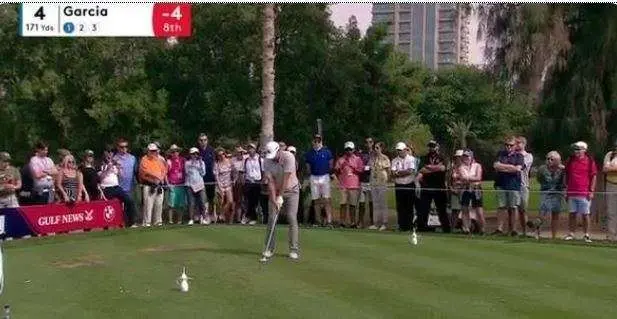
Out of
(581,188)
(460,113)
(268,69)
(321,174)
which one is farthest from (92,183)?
(460,113)

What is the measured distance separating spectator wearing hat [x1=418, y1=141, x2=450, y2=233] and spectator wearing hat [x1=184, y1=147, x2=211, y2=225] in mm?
4805

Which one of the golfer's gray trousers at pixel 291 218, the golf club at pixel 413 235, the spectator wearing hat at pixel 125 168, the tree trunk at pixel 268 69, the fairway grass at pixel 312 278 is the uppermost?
the tree trunk at pixel 268 69

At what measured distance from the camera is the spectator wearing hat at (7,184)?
1797 cm

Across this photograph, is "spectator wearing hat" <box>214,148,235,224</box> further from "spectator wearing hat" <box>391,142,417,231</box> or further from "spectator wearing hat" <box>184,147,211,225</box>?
"spectator wearing hat" <box>391,142,417,231</box>

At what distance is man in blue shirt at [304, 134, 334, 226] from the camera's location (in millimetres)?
20281

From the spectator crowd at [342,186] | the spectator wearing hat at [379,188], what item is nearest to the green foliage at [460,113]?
the spectator crowd at [342,186]

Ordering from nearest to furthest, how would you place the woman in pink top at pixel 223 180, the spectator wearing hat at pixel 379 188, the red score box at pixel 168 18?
the spectator wearing hat at pixel 379 188 → the woman in pink top at pixel 223 180 → the red score box at pixel 168 18

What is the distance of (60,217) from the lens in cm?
1872

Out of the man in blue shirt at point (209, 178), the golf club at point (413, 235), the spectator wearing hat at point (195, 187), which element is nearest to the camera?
the golf club at point (413, 235)

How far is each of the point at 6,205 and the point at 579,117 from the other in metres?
14.4

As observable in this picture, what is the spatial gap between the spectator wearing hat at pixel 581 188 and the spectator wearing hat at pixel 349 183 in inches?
179

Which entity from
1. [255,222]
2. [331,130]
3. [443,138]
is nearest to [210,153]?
[255,222]

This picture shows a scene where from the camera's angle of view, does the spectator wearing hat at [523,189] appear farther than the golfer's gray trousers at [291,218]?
Yes

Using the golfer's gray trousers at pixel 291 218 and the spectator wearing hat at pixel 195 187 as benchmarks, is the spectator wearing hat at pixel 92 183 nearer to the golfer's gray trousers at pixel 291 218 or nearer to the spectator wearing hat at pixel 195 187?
the spectator wearing hat at pixel 195 187
